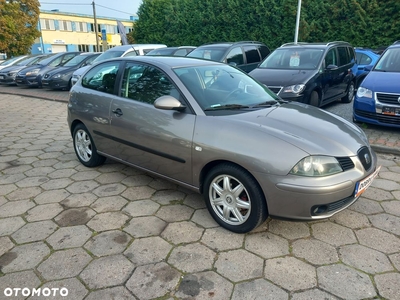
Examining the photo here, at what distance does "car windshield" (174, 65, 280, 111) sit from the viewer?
3139 mm

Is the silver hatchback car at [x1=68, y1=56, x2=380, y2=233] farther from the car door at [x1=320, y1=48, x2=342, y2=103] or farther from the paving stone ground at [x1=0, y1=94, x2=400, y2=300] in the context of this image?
the car door at [x1=320, y1=48, x2=342, y2=103]

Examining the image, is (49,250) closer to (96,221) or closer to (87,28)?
(96,221)

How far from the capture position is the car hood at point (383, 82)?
17.8ft

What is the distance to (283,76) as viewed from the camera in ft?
21.5

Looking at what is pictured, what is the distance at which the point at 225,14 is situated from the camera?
2044 centimetres

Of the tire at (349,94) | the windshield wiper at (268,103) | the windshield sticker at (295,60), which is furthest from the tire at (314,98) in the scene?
the windshield wiper at (268,103)

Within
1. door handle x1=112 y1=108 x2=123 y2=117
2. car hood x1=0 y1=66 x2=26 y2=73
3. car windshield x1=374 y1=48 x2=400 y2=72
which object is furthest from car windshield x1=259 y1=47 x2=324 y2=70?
car hood x1=0 y1=66 x2=26 y2=73

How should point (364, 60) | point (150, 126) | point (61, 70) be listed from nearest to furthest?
point (150, 126) → point (364, 60) → point (61, 70)

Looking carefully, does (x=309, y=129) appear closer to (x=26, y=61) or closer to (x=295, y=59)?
(x=295, y=59)

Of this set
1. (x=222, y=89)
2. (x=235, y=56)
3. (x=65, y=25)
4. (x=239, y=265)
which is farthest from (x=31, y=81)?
(x=65, y=25)

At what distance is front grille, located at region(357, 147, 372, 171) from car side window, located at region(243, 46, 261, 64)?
6911 millimetres

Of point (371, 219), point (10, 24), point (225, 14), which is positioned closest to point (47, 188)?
point (371, 219)

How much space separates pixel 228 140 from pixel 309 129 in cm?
74

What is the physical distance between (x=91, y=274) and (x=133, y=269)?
1.01 ft
